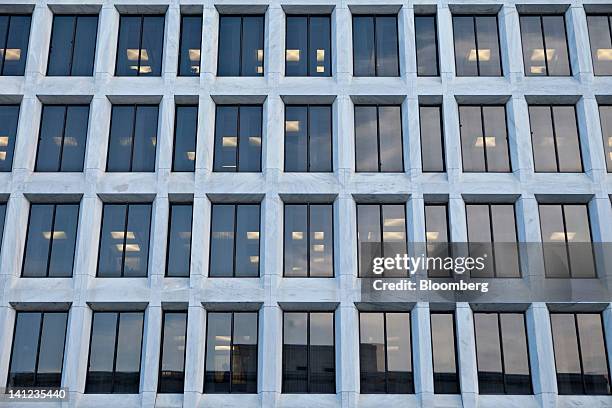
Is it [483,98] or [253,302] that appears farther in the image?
[483,98]

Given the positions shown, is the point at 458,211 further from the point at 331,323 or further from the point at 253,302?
the point at 253,302

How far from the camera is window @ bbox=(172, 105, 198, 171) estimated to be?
2983 cm

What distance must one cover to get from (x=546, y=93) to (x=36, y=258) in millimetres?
21923

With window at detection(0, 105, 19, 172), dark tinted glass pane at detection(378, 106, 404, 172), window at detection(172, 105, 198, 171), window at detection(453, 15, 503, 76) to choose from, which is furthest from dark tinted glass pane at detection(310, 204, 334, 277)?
window at detection(0, 105, 19, 172)

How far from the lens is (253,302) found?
27656mm

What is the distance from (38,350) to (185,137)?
33.5 ft

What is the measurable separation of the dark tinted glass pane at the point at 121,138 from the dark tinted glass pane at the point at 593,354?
63.2 ft

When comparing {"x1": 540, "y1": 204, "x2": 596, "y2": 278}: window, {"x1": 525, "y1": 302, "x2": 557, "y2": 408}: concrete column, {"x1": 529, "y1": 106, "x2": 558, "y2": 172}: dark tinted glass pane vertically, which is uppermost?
{"x1": 529, "y1": 106, "x2": 558, "y2": 172}: dark tinted glass pane

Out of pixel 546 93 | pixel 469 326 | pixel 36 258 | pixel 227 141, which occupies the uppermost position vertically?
pixel 546 93

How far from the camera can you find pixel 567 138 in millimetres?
30078

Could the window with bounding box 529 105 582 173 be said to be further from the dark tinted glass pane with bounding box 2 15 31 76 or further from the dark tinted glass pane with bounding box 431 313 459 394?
the dark tinted glass pane with bounding box 2 15 31 76

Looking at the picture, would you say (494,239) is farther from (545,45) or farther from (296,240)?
(545,45)

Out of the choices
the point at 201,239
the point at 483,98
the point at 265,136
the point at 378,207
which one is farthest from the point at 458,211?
the point at 201,239

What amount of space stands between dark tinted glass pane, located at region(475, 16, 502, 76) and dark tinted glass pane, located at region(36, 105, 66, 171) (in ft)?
59.3
